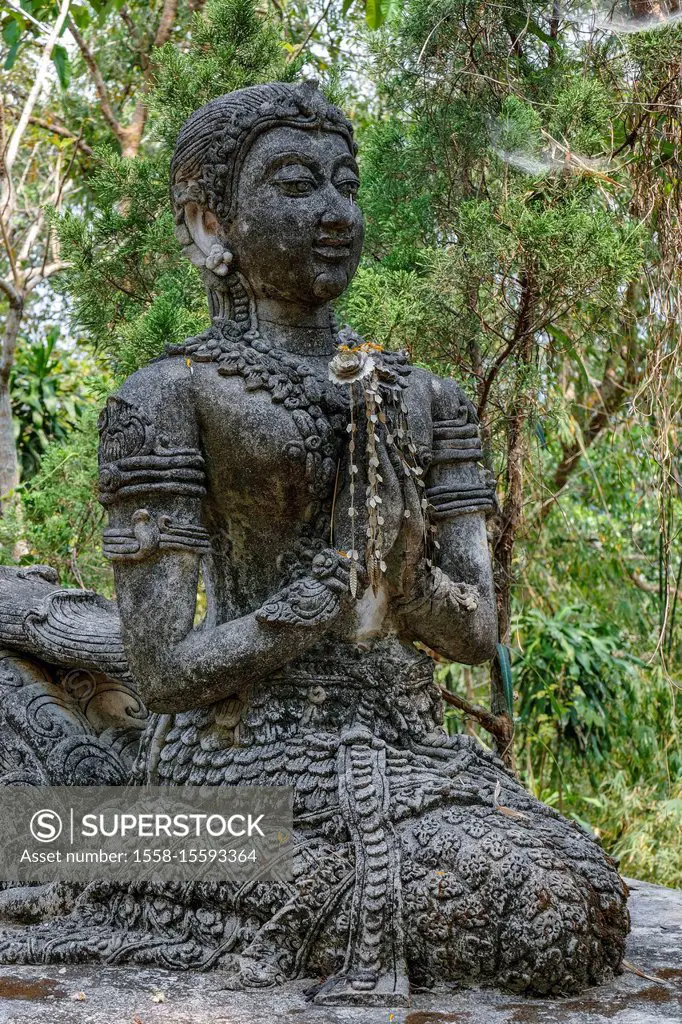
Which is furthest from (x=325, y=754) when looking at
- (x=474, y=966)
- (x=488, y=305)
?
(x=488, y=305)

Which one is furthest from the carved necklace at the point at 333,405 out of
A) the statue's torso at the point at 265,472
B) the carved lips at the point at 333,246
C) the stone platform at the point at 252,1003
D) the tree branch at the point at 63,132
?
the tree branch at the point at 63,132

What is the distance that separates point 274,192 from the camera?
3.59 meters

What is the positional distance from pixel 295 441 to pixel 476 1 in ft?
11.0

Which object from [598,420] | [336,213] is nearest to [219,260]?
[336,213]

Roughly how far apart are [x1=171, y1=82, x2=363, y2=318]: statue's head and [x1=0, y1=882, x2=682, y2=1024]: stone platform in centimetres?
182

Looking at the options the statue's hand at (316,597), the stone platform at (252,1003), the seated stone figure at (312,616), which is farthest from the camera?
the statue's hand at (316,597)

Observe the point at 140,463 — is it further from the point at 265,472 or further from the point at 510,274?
the point at 510,274

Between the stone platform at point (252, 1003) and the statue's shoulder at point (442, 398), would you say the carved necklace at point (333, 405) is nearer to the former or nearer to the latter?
the statue's shoulder at point (442, 398)

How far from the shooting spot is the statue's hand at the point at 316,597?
11.0 feet

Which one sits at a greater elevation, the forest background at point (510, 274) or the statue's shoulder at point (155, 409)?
the forest background at point (510, 274)

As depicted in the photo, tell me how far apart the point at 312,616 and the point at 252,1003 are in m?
0.93

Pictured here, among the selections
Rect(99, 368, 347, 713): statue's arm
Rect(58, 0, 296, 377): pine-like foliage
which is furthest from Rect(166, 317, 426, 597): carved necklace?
Rect(58, 0, 296, 377): pine-like foliage

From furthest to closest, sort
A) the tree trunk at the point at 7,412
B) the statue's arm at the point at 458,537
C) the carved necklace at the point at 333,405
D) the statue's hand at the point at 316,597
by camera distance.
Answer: the tree trunk at the point at 7,412 < the statue's arm at the point at 458,537 < the carved necklace at the point at 333,405 < the statue's hand at the point at 316,597

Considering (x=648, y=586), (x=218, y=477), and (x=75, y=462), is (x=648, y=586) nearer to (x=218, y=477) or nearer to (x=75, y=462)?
(x=75, y=462)
